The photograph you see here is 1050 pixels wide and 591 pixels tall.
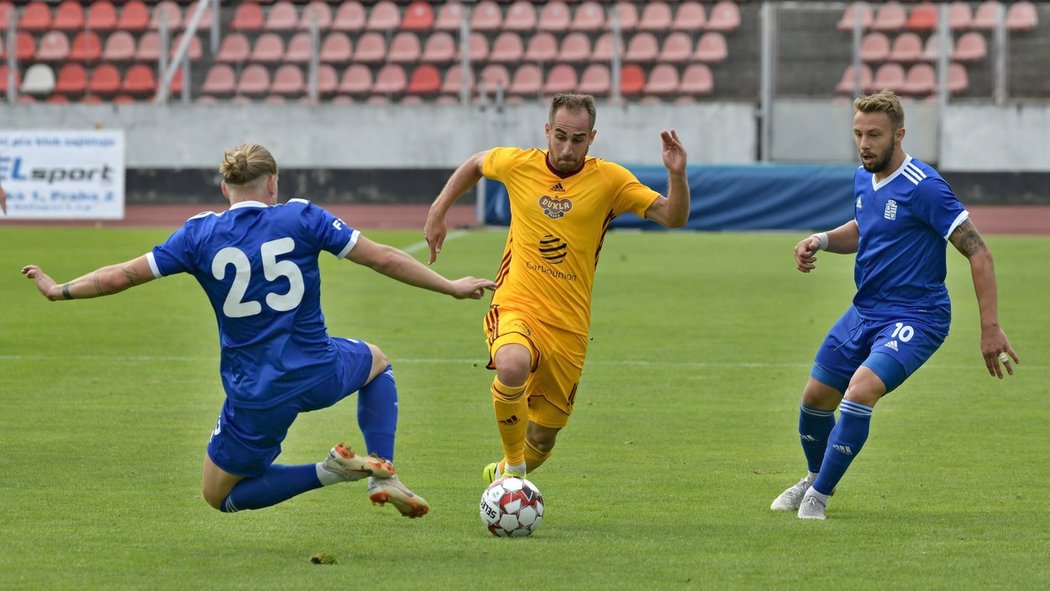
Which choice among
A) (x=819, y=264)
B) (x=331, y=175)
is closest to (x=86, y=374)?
(x=819, y=264)

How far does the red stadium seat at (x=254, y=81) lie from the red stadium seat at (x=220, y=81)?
16 cm

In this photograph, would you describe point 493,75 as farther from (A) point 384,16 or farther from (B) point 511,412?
(B) point 511,412

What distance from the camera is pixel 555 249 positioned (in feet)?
21.7

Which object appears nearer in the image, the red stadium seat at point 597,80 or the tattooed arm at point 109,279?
the tattooed arm at point 109,279

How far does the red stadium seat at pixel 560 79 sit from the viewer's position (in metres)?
29.6

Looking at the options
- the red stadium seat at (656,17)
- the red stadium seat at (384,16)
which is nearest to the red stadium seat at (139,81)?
the red stadium seat at (384,16)

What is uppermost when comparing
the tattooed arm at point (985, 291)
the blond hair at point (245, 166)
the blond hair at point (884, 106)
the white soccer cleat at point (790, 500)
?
the blond hair at point (884, 106)

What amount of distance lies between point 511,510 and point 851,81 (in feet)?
78.6

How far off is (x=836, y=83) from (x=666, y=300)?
1444cm

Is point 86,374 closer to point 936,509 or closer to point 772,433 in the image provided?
point 772,433

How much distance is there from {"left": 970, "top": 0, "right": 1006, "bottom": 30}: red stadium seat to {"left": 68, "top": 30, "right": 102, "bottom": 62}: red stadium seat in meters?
17.1

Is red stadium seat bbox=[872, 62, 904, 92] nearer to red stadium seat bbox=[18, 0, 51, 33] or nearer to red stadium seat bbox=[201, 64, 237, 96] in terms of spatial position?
red stadium seat bbox=[201, 64, 237, 96]

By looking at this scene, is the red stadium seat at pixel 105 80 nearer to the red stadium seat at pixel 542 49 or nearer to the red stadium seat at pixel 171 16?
the red stadium seat at pixel 171 16

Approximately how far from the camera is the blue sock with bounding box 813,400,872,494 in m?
6.27
